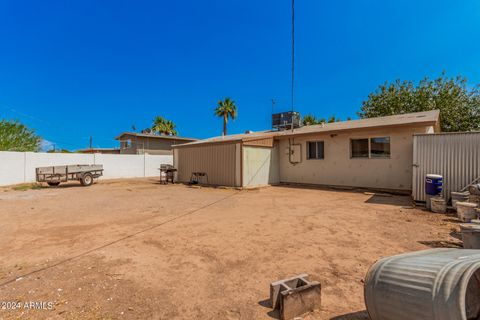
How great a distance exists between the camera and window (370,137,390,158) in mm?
9352

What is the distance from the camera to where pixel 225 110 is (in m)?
31.1

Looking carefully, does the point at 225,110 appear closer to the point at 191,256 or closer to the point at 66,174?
the point at 66,174

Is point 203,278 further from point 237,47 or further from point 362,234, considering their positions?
point 237,47

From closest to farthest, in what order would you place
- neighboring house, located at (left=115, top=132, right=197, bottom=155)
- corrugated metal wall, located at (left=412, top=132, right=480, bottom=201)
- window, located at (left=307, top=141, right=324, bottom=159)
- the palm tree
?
corrugated metal wall, located at (left=412, top=132, right=480, bottom=201)
window, located at (left=307, top=141, right=324, bottom=159)
neighboring house, located at (left=115, top=132, right=197, bottom=155)
the palm tree

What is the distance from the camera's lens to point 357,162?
1005 centimetres

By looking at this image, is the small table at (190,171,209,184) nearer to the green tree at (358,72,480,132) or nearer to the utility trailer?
the utility trailer

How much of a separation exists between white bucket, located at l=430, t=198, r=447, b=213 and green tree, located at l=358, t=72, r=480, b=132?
1653 centimetres

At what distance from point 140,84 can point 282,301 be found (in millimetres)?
38772

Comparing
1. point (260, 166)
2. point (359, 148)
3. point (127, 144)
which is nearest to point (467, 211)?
point (359, 148)

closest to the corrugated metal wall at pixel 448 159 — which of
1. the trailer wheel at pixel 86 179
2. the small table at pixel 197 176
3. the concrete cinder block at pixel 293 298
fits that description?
the concrete cinder block at pixel 293 298

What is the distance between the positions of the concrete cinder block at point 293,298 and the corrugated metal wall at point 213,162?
9.05m

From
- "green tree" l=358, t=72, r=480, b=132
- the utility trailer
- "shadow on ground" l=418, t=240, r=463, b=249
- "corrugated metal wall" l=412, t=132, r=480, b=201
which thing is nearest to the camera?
"shadow on ground" l=418, t=240, r=463, b=249

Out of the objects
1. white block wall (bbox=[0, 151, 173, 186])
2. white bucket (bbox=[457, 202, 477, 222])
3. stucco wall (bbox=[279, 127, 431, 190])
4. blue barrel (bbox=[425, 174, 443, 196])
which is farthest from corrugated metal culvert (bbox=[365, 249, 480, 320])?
white block wall (bbox=[0, 151, 173, 186])

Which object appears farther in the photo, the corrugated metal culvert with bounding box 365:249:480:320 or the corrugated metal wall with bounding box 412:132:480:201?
the corrugated metal wall with bounding box 412:132:480:201
